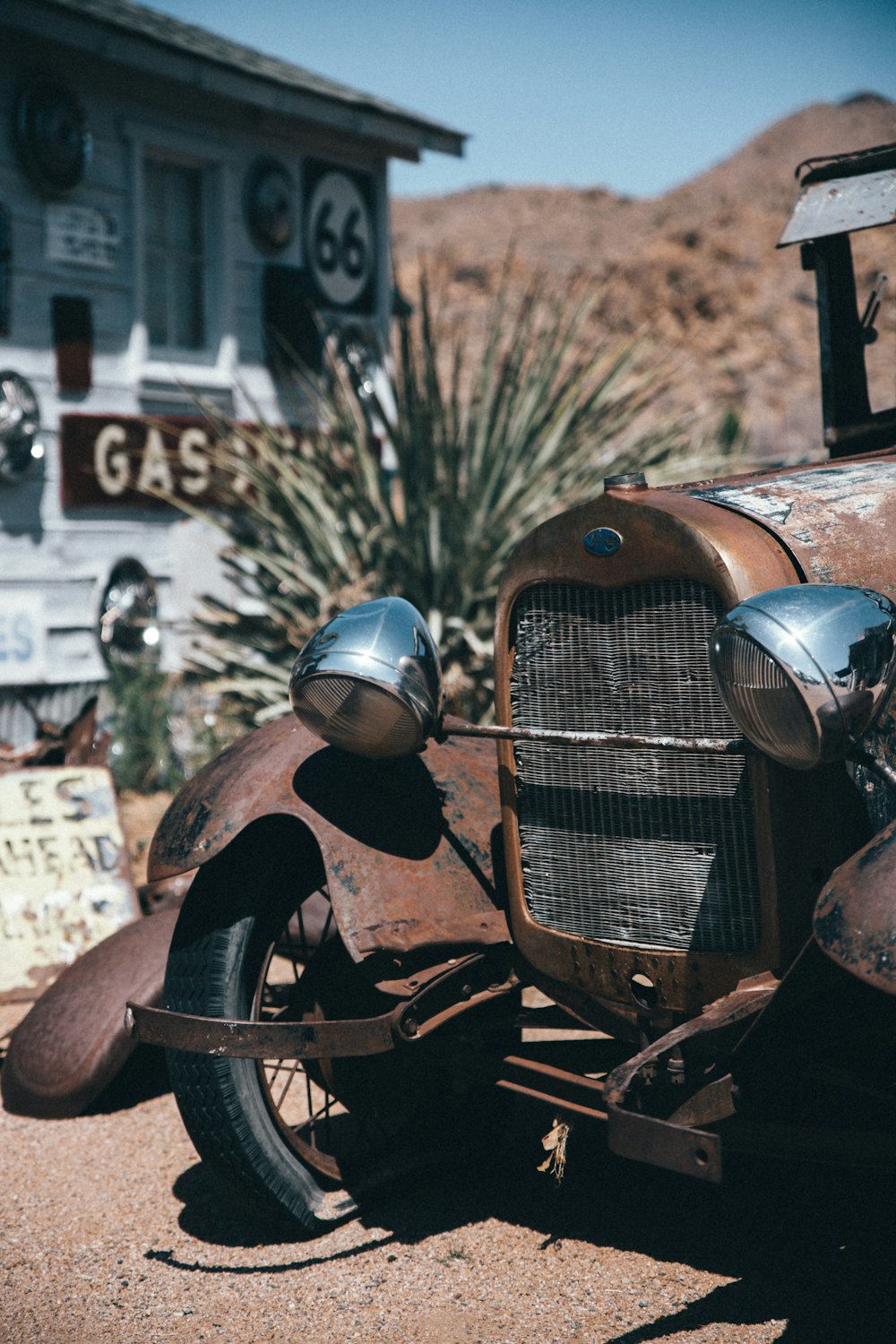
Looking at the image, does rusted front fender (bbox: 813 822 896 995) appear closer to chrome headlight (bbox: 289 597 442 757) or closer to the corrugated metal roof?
chrome headlight (bbox: 289 597 442 757)

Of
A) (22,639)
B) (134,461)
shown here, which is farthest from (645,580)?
(134,461)

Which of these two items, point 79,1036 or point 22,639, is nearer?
point 79,1036

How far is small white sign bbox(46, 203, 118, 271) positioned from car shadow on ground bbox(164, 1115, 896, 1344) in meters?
5.41

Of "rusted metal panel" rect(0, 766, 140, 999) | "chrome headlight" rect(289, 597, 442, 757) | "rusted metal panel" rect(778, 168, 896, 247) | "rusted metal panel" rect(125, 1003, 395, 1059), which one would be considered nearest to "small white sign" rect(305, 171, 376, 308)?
"rusted metal panel" rect(0, 766, 140, 999)

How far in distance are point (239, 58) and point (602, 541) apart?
7042 mm

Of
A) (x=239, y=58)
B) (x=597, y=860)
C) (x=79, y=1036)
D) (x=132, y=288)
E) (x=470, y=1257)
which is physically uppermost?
(x=239, y=58)

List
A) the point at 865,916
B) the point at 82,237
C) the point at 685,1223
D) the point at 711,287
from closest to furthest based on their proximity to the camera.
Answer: the point at 865,916, the point at 685,1223, the point at 82,237, the point at 711,287

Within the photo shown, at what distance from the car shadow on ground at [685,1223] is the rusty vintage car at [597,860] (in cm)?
13

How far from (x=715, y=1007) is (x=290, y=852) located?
1051mm

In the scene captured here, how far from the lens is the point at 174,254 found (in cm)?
823

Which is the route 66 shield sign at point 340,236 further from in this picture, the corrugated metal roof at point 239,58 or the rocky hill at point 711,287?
the rocky hill at point 711,287

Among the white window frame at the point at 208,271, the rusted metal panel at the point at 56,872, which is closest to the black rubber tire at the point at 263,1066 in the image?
the rusted metal panel at the point at 56,872

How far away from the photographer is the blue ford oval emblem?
2.64 metres

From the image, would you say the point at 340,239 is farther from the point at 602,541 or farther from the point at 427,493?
the point at 602,541
